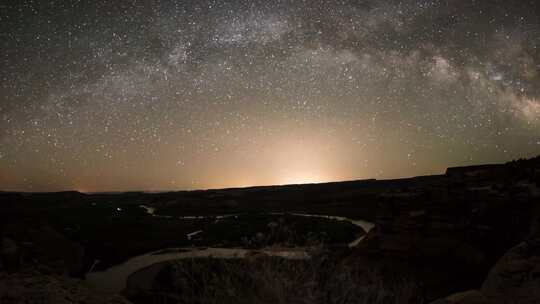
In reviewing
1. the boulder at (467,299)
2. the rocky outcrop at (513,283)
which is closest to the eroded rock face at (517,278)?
the rocky outcrop at (513,283)

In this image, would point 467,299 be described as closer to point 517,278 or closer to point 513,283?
point 513,283

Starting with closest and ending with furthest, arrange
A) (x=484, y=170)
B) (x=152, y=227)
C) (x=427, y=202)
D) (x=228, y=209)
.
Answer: (x=427, y=202)
(x=484, y=170)
(x=152, y=227)
(x=228, y=209)

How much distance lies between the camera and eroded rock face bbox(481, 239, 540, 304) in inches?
253

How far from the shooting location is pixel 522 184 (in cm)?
1521

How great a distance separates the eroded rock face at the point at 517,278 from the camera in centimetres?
644

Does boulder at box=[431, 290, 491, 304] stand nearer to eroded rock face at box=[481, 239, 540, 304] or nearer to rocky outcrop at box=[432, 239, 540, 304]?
rocky outcrop at box=[432, 239, 540, 304]

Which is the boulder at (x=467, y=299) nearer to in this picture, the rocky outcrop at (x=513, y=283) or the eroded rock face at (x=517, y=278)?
the rocky outcrop at (x=513, y=283)

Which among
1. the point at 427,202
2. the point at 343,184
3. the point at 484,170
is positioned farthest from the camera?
the point at 343,184

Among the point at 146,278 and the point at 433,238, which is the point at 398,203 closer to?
the point at 433,238

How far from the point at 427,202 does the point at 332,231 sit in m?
21.7

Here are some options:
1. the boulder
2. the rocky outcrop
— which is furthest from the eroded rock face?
the boulder

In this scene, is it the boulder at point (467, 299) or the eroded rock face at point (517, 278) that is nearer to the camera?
the boulder at point (467, 299)

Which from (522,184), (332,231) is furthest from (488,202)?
(332,231)

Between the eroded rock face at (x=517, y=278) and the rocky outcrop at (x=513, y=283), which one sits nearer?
the rocky outcrop at (x=513, y=283)
